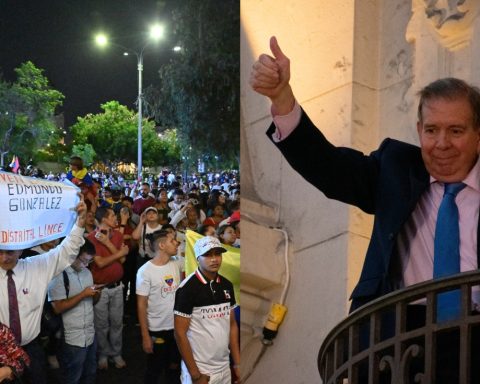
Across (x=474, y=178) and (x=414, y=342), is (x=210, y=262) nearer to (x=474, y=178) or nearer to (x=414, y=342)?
(x=474, y=178)

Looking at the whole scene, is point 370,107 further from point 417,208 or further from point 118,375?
point 118,375

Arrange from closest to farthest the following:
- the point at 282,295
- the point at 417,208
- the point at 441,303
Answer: the point at 441,303 < the point at 417,208 < the point at 282,295

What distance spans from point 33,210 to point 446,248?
3.70m

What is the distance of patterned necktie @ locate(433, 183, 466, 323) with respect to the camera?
59.1 inches

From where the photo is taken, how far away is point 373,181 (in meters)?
1.83

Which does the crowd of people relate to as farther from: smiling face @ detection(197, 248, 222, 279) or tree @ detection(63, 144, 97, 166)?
tree @ detection(63, 144, 97, 166)

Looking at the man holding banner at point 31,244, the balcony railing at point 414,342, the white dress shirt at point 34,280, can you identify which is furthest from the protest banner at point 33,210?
the balcony railing at point 414,342

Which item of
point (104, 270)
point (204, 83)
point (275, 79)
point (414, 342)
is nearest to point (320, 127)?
point (275, 79)

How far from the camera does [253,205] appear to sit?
160 inches

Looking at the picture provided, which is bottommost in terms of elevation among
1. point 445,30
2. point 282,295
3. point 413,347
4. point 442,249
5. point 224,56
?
point 282,295

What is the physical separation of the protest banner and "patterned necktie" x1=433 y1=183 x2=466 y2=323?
3.45 meters

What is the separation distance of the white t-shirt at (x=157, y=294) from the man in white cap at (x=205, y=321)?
0.90 m

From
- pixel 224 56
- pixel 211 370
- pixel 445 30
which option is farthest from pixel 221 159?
pixel 445 30

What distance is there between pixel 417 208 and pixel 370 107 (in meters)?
1.92
